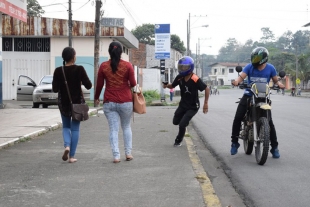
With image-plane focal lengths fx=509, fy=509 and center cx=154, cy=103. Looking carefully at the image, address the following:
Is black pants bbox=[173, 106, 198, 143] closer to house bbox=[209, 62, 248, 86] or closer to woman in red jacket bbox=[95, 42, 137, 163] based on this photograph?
woman in red jacket bbox=[95, 42, 137, 163]

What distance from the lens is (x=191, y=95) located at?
8.80 m

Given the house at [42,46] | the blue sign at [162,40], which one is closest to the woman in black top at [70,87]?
the blue sign at [162,40]

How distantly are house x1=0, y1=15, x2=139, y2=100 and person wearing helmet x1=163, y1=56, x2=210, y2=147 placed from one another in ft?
72.1

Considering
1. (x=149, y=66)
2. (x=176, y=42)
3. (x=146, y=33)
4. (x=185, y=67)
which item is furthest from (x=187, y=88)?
(x=176, y=42)

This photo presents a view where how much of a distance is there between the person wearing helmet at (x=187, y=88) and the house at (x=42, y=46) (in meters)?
22.0

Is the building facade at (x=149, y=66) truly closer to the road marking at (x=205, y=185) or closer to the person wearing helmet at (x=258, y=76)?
the person wearing helmet at (x=258, y=76)

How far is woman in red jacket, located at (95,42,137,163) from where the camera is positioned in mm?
7062

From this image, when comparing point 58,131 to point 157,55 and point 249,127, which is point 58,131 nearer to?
point 249,127

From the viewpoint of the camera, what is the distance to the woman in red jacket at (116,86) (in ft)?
23.2

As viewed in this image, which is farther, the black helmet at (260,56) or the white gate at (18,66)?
the white gate at (18,66)

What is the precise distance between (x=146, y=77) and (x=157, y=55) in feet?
58.8

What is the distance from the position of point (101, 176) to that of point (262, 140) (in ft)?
7.79

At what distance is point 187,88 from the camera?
872 centimetres

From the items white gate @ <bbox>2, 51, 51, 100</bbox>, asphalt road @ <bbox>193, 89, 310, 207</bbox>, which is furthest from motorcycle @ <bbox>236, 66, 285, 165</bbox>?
white gate @ <bbox>2, 51, 51, 100</bbox>
